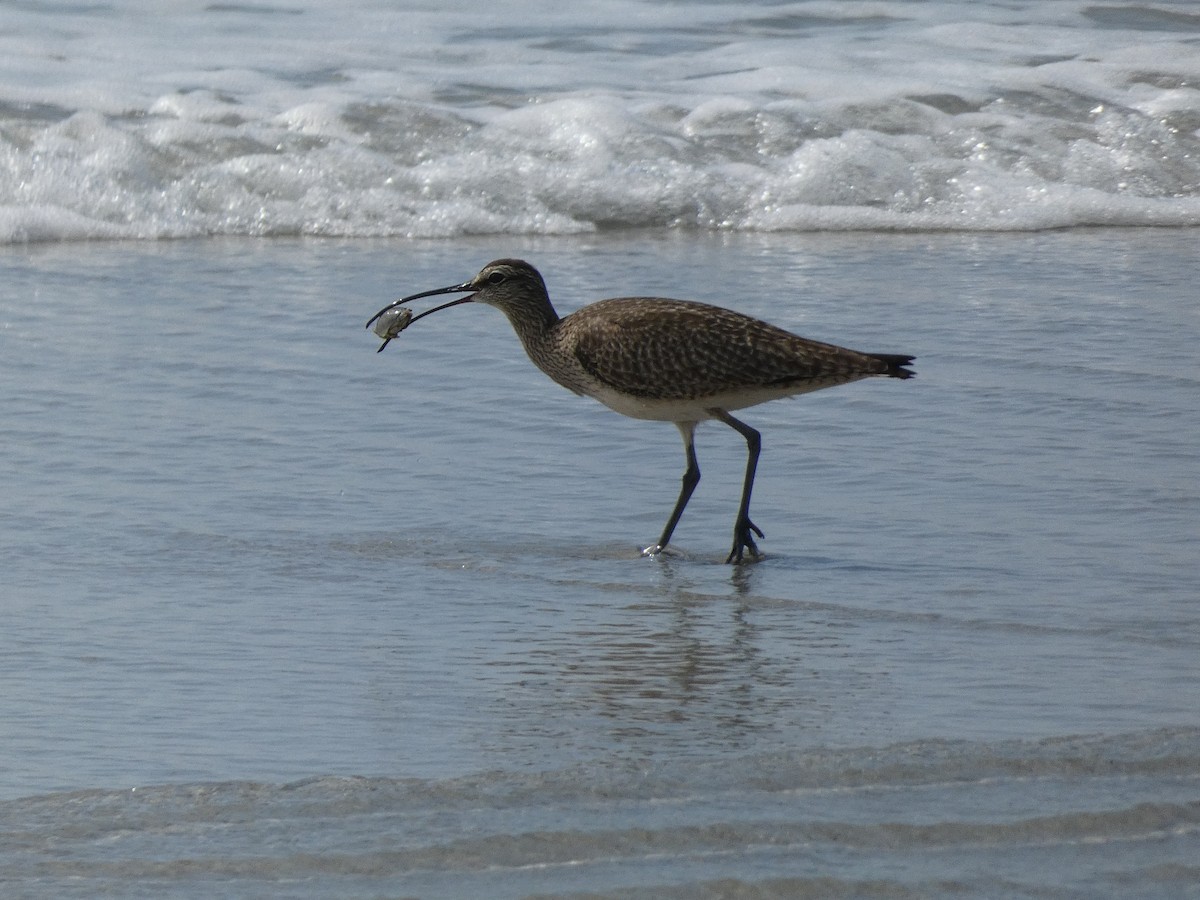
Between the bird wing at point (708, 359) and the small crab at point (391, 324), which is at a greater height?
the bird wing at point (708, 359)

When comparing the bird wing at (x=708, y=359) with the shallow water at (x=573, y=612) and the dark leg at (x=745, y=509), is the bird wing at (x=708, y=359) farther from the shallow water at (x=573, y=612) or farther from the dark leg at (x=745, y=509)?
the shallow water at (x=573, y=612)

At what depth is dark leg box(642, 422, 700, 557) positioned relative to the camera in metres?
5.41

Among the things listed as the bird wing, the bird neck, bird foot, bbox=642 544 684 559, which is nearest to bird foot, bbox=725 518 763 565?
bird foot, bbox=642 544 684 559

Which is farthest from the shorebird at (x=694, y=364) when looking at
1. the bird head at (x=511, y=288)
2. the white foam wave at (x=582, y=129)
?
the white foam wave at (x=582, y=129)

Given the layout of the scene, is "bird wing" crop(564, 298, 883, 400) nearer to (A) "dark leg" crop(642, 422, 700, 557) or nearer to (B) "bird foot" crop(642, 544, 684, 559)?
(A) "dark leg" crop(642, 422, 700, 557)

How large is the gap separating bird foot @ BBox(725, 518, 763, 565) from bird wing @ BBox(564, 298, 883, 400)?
0.51m

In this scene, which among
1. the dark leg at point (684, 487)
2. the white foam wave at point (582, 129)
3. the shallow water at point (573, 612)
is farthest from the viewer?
the white foam wave at point (582, 129)

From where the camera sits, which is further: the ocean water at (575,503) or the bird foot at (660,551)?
the bird foot at (660,551)

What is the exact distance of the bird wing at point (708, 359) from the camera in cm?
568

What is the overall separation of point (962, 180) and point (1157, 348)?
13.9ft

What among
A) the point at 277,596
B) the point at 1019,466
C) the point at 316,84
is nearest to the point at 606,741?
the point at 277,596

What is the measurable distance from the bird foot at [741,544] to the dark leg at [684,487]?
17 centimetres

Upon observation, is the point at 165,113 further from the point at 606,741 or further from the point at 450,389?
the point at 606,741

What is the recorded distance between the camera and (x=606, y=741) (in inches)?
149
